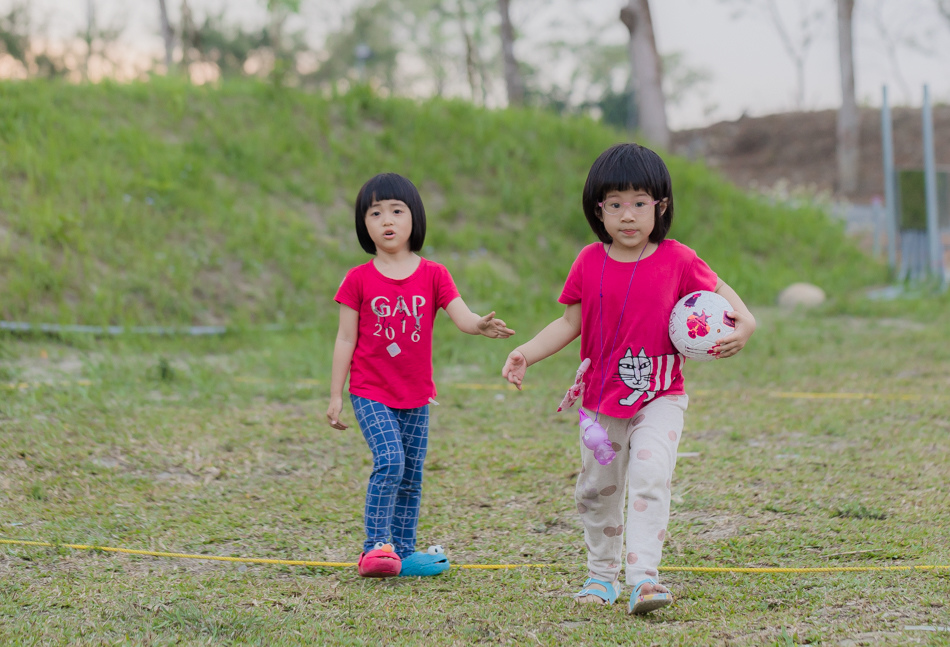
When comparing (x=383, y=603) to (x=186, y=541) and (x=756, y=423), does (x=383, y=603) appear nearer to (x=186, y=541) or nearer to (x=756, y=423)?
(x=186, y=541)

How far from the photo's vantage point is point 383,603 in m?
3.06

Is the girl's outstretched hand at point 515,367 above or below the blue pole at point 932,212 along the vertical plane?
below

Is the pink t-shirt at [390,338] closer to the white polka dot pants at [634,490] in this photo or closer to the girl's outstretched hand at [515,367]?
the girl's outstretched hand at [515,367]

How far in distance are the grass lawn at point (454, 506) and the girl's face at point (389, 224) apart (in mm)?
1195

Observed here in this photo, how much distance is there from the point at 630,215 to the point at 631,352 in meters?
0.43

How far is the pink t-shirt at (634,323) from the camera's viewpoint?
295 centimetres

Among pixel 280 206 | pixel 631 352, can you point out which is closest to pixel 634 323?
pixel 631 352

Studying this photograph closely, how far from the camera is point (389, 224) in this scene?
330cm

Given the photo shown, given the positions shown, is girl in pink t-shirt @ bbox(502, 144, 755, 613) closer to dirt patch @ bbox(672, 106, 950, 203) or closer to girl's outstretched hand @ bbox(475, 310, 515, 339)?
girl's outstretched hand @ bbox(475, 310, 515, 339)

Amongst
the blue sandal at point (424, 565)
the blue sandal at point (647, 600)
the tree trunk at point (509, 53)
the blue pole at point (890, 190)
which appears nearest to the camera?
the blue sandal at point (647, 600)

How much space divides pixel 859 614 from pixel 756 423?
10.0 feet

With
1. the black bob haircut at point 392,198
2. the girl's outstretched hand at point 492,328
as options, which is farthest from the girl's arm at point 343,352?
the girl's outstretched hand at point 492,328

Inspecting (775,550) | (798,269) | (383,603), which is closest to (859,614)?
(775,550)

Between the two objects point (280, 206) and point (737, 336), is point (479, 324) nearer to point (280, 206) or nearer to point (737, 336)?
point (737, 336)
